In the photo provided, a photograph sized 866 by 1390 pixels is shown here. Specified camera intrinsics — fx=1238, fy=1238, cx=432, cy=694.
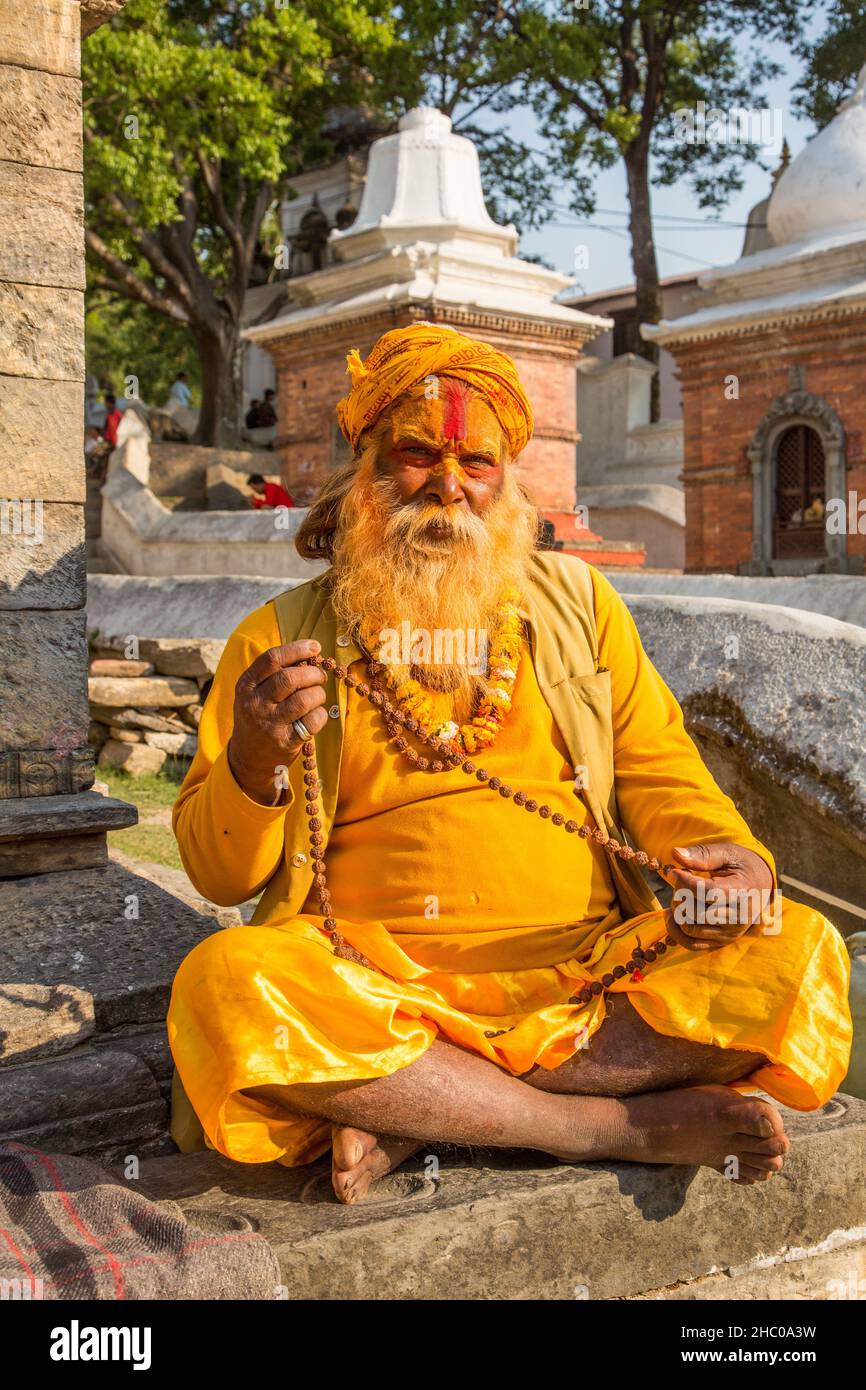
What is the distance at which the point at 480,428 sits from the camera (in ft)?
9.05

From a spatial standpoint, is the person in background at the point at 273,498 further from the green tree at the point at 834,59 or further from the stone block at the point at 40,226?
the green tree at the point at 834,59

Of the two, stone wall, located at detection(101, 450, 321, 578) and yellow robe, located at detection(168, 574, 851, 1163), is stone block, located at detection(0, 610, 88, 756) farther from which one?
stone wall, located at detection(101, 450, 321, 578)

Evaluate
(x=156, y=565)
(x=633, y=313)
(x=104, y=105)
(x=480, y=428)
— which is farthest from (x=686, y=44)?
(x=480, y=428)

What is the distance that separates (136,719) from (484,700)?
5.33 metres

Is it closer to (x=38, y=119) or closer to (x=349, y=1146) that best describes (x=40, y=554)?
(x=38, y=119)

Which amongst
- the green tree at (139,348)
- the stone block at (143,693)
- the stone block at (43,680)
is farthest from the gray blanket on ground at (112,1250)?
the green tree at (139,348)

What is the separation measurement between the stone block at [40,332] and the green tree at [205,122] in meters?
9.53

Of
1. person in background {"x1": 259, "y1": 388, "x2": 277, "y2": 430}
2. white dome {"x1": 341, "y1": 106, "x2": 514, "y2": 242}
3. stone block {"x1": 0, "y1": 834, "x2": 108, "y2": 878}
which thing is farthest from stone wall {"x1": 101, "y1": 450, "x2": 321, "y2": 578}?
person in background {"x1": 259, "y1": 388, "x2": 277, "y2": 430}

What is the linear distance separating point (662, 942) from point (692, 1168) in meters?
0.43

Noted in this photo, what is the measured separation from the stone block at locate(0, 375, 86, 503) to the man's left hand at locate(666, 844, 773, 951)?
6.83 ft

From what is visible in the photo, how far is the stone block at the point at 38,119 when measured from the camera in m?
3.34

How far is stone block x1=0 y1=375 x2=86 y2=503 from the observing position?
3371 mm

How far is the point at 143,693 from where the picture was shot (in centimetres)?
765

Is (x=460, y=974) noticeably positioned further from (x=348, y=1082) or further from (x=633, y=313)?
(x=633, y=313)
